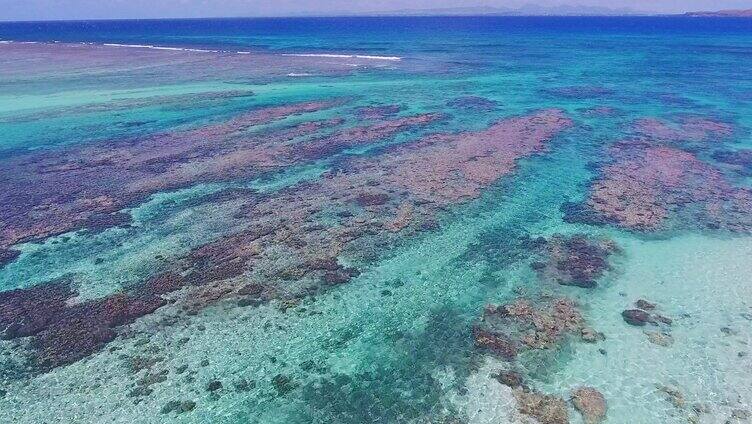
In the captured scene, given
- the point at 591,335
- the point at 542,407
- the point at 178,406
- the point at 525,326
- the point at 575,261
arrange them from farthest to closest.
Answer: the point at 575,261 → the point at 525,326 → the point at 591,335 → the point at 178,406 → the point at 542,407

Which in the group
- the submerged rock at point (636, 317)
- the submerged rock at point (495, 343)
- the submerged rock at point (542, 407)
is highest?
the submerged rock at point (636, 317)

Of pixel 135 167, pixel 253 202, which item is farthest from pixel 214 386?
pixel 135 167

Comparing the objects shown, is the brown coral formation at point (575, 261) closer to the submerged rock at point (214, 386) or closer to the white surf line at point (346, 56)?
the submerged rock at point (214, 386)

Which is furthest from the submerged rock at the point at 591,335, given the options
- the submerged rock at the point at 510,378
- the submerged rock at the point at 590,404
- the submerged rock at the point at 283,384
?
the submerged rock at the point at 283,384

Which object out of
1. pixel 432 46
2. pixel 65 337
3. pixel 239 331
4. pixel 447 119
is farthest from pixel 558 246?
pixel 432 46

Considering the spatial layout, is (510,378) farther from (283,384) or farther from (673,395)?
(283,384)
